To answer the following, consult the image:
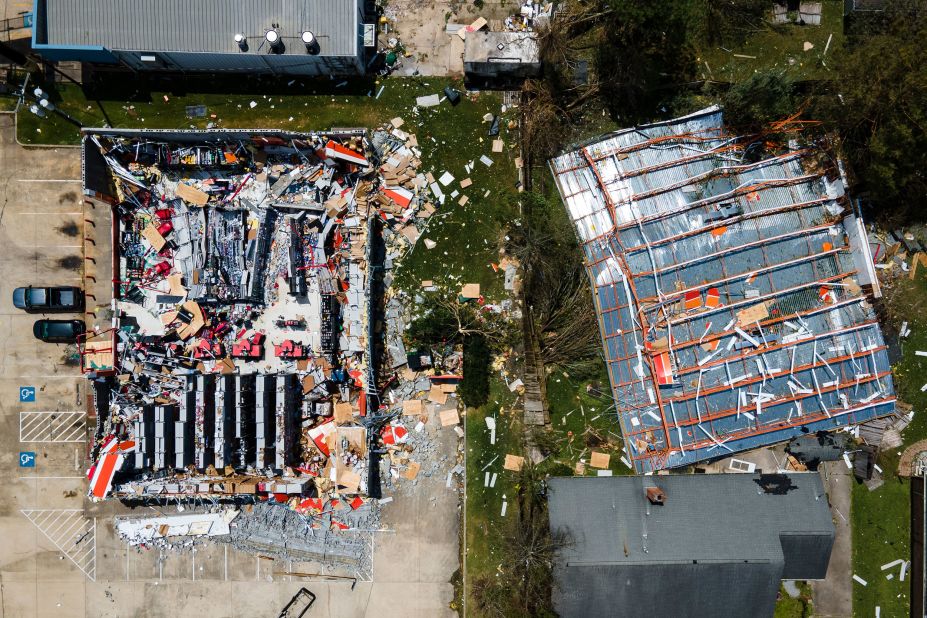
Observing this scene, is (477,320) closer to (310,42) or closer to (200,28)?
(310,42)

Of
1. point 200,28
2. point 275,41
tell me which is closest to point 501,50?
point 275,41

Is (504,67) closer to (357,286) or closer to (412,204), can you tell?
(412,204)

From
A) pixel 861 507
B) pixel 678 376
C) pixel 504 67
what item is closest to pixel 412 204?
pixel 504 67

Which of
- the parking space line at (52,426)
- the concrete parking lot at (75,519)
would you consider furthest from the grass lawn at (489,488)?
the parking space line at (52,426)

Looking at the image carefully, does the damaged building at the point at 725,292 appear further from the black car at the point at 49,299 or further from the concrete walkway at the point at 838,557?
the black car at the point at 49,299

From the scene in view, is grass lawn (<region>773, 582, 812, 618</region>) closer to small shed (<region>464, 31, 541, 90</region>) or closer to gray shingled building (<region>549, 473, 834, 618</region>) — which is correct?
gray shingled building (<region>549, 473, 834, 618</region>)
